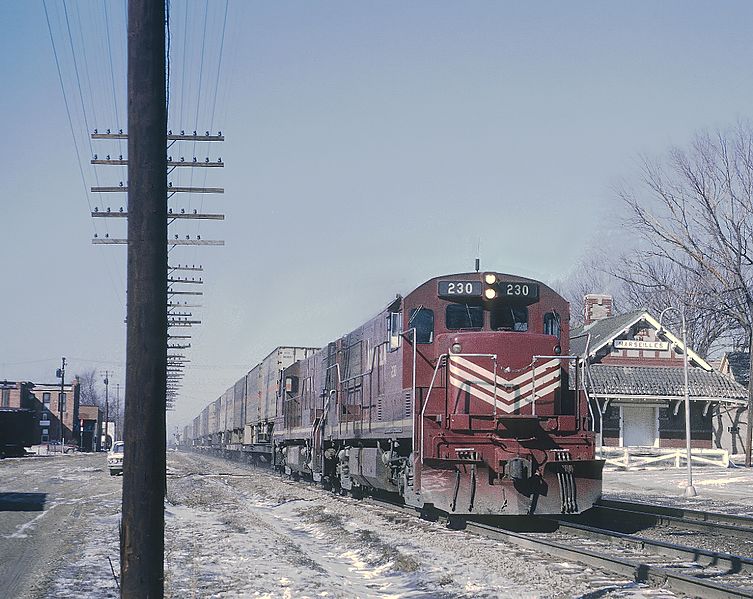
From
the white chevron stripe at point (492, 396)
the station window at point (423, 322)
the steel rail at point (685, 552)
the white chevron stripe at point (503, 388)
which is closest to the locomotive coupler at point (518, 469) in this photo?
the white chevron stripe at point (492, 396)

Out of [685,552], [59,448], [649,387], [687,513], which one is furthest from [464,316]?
[59,448]

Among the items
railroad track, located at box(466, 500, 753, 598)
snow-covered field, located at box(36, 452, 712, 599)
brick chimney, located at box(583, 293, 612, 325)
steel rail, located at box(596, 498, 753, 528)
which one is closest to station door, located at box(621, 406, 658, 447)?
brick chimney, located at box(583, 293, 612, 325)

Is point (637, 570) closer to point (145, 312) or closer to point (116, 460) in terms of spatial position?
point (145, 312)

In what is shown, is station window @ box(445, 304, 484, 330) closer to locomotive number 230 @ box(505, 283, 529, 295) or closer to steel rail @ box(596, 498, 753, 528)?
locomotive number 230 @ box(505, 283, 529, 295)

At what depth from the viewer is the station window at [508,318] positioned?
14.2 meters

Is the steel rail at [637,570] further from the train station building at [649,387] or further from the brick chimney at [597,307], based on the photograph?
the brick chimney at [597,307]

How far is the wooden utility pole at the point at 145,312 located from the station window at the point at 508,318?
9.03 m

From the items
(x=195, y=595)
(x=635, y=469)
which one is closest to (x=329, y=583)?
(x=195, y=595)

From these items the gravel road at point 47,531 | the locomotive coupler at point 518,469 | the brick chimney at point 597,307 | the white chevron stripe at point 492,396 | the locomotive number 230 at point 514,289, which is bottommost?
the gravel road at point 47,531

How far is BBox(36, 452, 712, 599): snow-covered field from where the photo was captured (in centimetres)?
930

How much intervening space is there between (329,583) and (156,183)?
5536 millimetres

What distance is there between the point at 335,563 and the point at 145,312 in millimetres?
6694

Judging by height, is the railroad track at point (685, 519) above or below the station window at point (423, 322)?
below

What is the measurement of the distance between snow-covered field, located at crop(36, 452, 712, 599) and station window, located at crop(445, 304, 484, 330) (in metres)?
3.17
